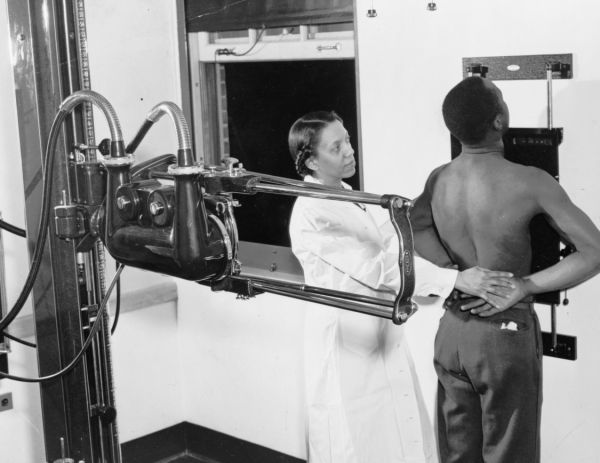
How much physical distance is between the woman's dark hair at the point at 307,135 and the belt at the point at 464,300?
66 cm

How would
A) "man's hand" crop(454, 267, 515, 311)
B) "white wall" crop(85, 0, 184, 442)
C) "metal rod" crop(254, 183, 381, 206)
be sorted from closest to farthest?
"metal rod" crop(254, 183, 381, 206) < "man's hand" crop(454, 267, 515, 311) < "white wall" crop(85, 0, 184, 442)

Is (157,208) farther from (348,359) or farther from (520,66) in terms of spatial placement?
(520,66)

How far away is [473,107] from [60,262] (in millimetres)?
1247

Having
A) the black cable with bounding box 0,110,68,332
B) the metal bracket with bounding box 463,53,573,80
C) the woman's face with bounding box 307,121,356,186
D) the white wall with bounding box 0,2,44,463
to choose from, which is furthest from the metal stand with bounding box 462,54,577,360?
the white wall with bounding box 0,2,44,463

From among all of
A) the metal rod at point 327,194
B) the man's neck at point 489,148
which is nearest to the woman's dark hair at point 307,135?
the man's neck at point 489,148

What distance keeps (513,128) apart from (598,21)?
40 cm

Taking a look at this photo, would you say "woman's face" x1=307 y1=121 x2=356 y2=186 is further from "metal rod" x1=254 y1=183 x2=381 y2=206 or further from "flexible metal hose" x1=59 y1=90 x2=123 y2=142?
"metal rod" x1=254 y1=183 x2=381 y2=206

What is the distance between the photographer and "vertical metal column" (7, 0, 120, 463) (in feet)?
8.08

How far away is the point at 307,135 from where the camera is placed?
3.33 metres

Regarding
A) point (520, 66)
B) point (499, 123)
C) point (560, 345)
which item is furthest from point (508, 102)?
point (560, 345)

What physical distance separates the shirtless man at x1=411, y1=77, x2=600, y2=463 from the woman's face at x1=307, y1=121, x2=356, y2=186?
1.36 feet

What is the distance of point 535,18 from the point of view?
3170 millimetres

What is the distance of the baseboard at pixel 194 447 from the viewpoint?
435 centimetres

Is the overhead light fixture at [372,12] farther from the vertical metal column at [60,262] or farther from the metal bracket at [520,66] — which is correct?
the vertical metal column at [60,262]
